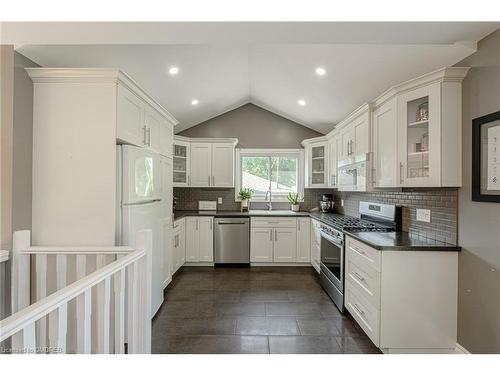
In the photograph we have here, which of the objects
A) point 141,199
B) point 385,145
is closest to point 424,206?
point 385,145

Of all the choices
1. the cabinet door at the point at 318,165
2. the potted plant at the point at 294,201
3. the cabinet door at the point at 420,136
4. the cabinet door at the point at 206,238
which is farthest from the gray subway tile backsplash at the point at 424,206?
the cabinet door at the point at 206,238

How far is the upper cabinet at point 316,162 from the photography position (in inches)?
202

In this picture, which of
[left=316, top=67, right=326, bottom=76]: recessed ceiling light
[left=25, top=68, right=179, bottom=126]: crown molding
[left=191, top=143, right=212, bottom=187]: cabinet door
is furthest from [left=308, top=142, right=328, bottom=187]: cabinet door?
[left=25, top=68, right=179, bottom=126]: crown molding

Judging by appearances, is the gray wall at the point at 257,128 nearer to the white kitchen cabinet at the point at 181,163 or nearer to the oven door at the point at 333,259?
the white kitchen cabinet at the point at 181,163

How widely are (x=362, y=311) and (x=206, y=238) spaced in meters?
2.97

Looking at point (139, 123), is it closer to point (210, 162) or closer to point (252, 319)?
point (252, 319)

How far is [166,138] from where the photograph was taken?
144 inches

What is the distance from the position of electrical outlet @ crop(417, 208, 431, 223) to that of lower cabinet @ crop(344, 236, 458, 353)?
454 mm

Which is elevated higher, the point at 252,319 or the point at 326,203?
the point at 326,203

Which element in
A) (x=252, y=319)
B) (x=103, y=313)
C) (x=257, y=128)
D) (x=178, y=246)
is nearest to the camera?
(x=103, y=313)

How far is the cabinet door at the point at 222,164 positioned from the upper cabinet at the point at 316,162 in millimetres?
1449

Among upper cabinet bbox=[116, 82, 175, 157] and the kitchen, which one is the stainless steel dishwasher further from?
upper cabinet bbox=[116, 82, 175, 157]

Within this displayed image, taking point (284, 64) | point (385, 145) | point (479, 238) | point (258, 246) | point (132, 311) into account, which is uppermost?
point (284, 64)

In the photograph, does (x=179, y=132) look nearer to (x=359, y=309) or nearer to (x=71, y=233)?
(x=71, y=233)
